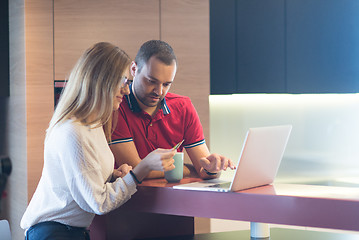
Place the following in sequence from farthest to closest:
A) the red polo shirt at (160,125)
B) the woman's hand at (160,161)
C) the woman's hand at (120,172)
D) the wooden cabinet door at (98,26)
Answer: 1. the wooden cabinet door at (98,26)
2. the red polo shirt at (160,125)
3. the woman's hand at (120,172)
4. the woman's hand at (160,161)

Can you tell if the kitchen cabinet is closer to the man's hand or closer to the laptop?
the man's hand

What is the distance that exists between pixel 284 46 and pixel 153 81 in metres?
2.12

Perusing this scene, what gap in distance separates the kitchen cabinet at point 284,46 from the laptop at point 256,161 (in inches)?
81.2

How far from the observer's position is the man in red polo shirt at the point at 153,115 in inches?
81.4

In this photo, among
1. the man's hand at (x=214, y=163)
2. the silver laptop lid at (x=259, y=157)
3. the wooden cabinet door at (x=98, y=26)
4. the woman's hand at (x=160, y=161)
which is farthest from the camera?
the wooden cabinet door at (x=98, y=26)

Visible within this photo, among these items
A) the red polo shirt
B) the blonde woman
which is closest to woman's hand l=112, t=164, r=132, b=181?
the blonde woman

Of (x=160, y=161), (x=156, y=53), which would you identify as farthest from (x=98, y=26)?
(x=160, y=161)

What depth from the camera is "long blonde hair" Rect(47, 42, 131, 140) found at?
164 cm

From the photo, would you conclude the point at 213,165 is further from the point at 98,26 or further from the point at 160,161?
the point at 98,26

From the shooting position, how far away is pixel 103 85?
1652mm

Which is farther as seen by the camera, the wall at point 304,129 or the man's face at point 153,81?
the wall at point 304,129

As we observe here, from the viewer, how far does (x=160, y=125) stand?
2.26 meters

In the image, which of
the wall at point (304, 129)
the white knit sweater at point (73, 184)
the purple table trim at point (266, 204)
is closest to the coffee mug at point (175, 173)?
the purple table trim at point (266, 204)

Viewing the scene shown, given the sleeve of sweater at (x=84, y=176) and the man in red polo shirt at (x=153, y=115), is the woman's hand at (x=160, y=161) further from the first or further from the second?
the man in red polo shirt at (x=153, y=115)
